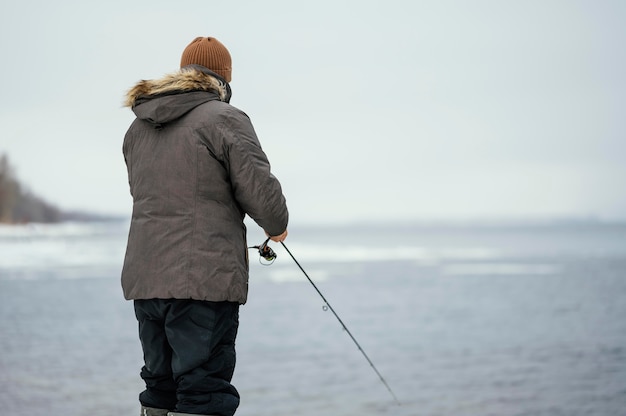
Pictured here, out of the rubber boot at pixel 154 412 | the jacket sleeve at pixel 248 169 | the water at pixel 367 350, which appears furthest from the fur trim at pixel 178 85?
the water at pixel 367 350

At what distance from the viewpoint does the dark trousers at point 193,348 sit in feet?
8.35

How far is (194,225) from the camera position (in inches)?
100

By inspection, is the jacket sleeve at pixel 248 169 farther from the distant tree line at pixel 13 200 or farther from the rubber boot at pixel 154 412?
the distant tree line at pixel 13 200

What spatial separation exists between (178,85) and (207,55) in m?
0.21

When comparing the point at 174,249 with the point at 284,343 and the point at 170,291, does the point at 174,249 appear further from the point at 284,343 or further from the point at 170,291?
the point at 284,343

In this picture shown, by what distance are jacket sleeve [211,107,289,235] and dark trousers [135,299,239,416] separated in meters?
0.34

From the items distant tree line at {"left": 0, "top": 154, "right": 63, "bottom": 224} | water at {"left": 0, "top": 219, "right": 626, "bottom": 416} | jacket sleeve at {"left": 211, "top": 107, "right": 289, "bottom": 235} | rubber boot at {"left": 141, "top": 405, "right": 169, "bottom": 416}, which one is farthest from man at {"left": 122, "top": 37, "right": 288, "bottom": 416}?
distant tree line at {"left": 0, "top": 154, "right": 63, "bottom": 224}

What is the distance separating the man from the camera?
2537mm

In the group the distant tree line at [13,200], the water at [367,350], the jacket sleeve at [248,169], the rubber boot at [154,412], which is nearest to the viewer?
the jacket sleeve at [248,169]

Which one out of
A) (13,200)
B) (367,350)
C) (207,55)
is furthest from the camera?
(13,200)

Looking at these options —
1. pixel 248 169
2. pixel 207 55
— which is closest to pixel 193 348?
pixel 248 169

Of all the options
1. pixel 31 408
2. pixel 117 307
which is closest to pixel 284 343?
pixel 31 408

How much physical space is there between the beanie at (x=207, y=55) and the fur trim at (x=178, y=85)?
73mm

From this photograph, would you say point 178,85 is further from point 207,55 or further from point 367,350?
point 367,350
